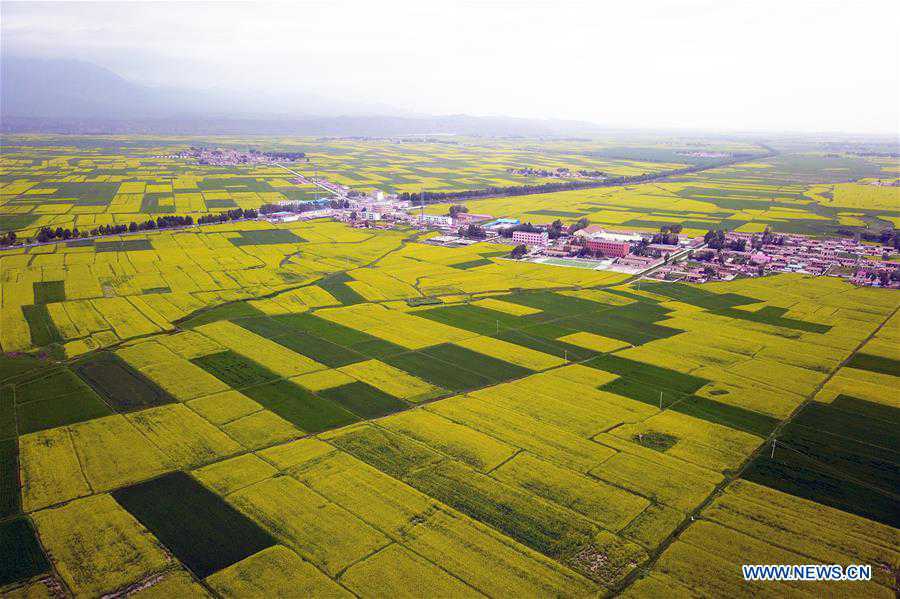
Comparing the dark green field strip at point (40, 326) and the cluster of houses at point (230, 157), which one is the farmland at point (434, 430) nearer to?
the dark green field strip at point (40, 326)

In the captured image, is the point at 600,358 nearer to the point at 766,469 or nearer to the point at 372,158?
the point at 766,469

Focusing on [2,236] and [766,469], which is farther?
[2,236]

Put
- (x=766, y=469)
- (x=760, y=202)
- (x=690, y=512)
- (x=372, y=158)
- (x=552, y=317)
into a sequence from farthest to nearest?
(x=372, y=158), (x=760, y=202), (x=552, y=317), (x=766, y=469), (x=690, y=512)

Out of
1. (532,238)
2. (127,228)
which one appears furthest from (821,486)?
(127,228)

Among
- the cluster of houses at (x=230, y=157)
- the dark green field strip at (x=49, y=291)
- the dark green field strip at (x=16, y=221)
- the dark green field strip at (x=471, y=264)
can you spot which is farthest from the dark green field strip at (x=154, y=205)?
the cluster of houses at (x=230, y=157)

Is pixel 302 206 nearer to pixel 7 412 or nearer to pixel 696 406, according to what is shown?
pixel 7 412

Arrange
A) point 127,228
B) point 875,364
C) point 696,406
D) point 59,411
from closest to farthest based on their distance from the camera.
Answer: point 59,411 → point 696,406 → point 875,364 → point 127,228

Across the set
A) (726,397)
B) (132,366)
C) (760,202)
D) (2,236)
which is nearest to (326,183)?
(2,236)

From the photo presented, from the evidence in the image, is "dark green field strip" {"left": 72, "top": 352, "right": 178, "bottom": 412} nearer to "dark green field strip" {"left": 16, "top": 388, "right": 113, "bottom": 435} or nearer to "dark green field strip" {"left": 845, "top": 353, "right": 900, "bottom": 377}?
"dark green field strip" {"left": 16, "top": 388, "right": 113, "bottom": 435}
